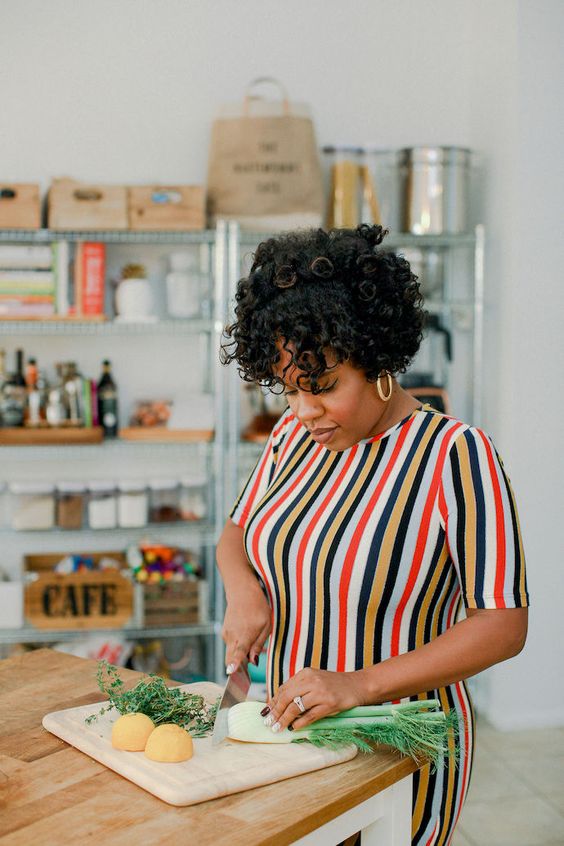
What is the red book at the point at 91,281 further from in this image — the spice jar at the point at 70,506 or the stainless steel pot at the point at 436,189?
the stainless steel pot at the point at 436,189

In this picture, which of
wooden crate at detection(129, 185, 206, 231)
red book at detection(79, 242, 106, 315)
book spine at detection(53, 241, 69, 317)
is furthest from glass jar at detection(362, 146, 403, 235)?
book spine at detection(53, 241, 69, 317)

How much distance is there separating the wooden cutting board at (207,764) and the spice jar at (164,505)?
2312 mm

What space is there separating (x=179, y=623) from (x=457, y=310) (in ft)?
5.92

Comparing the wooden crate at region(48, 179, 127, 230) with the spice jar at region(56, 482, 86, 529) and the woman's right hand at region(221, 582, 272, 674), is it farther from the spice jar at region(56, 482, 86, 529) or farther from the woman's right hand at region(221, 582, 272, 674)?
the woman's right hand at region(221, 582, 272, 674)

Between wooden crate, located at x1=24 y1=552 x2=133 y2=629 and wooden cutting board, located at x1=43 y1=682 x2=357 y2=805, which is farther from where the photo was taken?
wooden crate, located at x1=24 y1=552 x2=133 y2=629

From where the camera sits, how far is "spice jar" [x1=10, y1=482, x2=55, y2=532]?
11.5 ft

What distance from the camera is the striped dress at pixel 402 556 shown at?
4.33ft

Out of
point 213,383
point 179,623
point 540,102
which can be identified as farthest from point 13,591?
point 540,102

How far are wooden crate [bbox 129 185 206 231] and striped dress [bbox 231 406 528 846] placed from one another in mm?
2165

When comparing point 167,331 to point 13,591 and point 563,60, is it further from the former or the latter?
point 563,60

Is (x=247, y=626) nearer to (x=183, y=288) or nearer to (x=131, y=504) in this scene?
(x=131, y=504)

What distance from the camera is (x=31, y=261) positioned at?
344 cm

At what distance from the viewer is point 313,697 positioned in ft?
4.00

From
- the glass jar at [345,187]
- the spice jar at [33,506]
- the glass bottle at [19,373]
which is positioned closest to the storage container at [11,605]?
the spice jar at [33,506]
